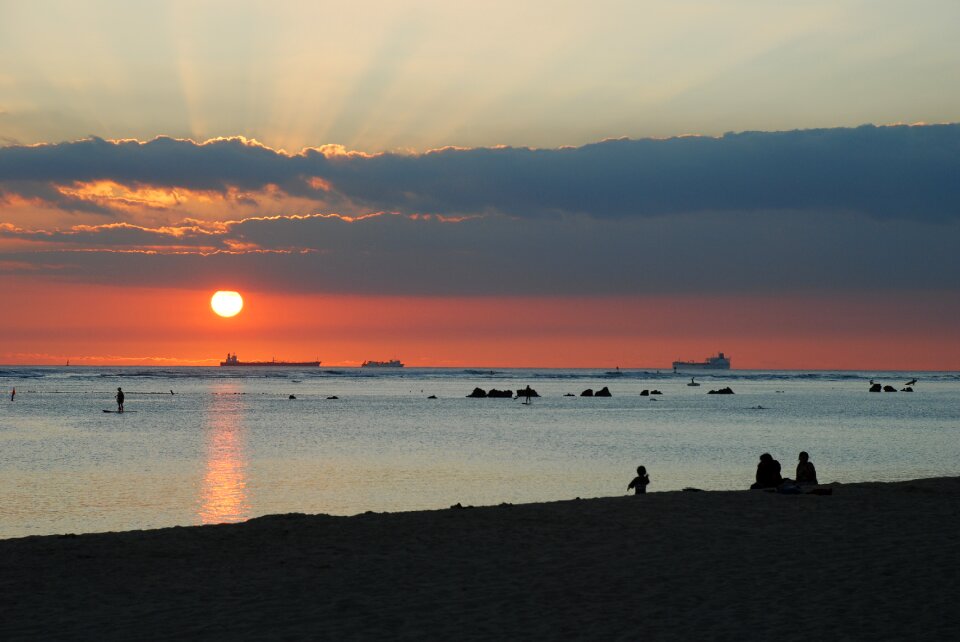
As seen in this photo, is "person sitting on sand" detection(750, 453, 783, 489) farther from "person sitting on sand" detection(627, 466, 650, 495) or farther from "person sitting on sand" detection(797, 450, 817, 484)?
"person sitting on sand" detection(627, 466, 650, 495)

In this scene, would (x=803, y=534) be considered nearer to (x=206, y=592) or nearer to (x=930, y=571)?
(x=930, y=571)

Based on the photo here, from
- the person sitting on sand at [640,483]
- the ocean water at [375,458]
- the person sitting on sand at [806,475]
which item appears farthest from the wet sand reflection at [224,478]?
the person sitting on sand at [806,475]

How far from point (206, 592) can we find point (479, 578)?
456 centimetres

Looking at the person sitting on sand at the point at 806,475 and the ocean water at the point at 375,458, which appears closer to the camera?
the person sitting on sand at the point at 806,475

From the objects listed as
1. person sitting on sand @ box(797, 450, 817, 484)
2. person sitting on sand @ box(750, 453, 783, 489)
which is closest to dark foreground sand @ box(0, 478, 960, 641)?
person sitting on sand @ box(797, 450, 817, 484)

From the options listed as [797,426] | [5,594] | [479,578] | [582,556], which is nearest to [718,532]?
[582,556]

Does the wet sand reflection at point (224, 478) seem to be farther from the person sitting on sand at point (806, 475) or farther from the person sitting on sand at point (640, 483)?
the person sitting on sand at point (806, 475)

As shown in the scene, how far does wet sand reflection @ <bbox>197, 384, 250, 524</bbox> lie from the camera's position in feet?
95.5

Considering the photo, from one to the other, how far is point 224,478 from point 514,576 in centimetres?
2440

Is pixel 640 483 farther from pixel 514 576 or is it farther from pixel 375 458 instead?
pixel 375 458

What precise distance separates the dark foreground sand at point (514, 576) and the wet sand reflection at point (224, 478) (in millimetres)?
7037

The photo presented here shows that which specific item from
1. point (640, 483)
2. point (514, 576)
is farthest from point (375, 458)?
point (514, 576)

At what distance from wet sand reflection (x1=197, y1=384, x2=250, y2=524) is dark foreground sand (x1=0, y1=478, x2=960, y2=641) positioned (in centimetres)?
704

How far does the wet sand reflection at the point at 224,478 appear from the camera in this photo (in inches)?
1145
